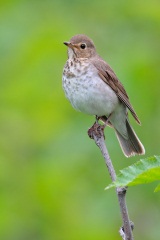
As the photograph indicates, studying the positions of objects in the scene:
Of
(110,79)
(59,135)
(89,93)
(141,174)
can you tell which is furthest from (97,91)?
(141,174)

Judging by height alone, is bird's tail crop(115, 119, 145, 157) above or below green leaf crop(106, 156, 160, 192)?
below

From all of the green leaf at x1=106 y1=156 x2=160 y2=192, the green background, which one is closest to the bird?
the green background

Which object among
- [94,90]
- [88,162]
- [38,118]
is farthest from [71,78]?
[38,118]

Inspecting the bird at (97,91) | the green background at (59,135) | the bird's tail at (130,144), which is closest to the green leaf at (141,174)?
the bird at (97,91)

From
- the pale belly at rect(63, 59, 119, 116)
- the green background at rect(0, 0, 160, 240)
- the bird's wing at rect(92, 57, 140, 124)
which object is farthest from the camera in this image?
the green background at rect(0, 0, 160, 240)

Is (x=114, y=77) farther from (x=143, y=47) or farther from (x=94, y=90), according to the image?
(x=143, y=47)

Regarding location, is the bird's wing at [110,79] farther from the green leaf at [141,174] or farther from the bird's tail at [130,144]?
the green leaf at [141,174]

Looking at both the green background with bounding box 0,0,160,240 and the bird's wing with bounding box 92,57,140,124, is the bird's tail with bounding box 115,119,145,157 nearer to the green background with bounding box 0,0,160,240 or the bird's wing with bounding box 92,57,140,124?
the green background with bounding box 0,0,160,240
